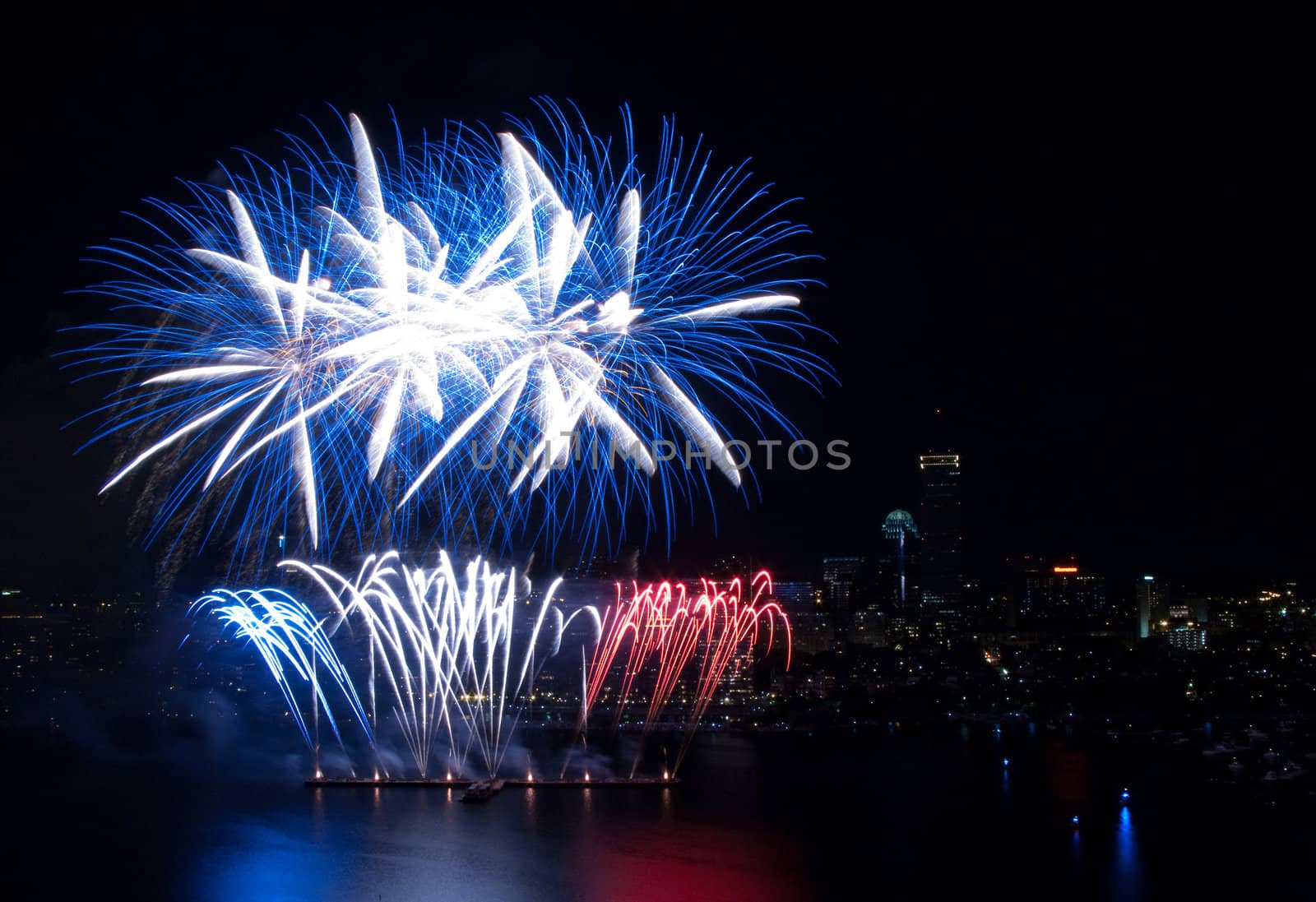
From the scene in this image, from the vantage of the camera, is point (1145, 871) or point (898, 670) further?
point (898, 670)

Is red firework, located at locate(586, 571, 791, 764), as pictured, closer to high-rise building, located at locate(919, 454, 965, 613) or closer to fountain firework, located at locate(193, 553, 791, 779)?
fountain firework, located at locate(193, 553, 791, 779)

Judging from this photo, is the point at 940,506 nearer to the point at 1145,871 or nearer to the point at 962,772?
the point at 962,772

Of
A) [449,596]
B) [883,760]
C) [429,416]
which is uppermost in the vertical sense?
[429,416]

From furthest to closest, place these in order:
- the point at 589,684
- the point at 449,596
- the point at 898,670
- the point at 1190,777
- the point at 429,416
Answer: the point at 898,670 < the point at 589,684 < the point at 1190,777 < the point at 449,596 < the point at 429,416

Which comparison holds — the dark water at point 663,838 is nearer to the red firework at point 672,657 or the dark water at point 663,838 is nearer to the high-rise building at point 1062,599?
the red firework at point 672,657

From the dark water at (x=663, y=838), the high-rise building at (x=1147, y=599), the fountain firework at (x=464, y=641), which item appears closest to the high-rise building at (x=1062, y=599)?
the high-rise building at (x=1147, y=599)

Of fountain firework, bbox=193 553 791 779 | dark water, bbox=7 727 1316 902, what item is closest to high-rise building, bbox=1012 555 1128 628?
fountain firework, bbox=193 553 791 779

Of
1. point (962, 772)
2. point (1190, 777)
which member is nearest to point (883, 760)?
point (962, 772)

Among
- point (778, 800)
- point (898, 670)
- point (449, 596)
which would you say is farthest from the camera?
point (898, 670)
